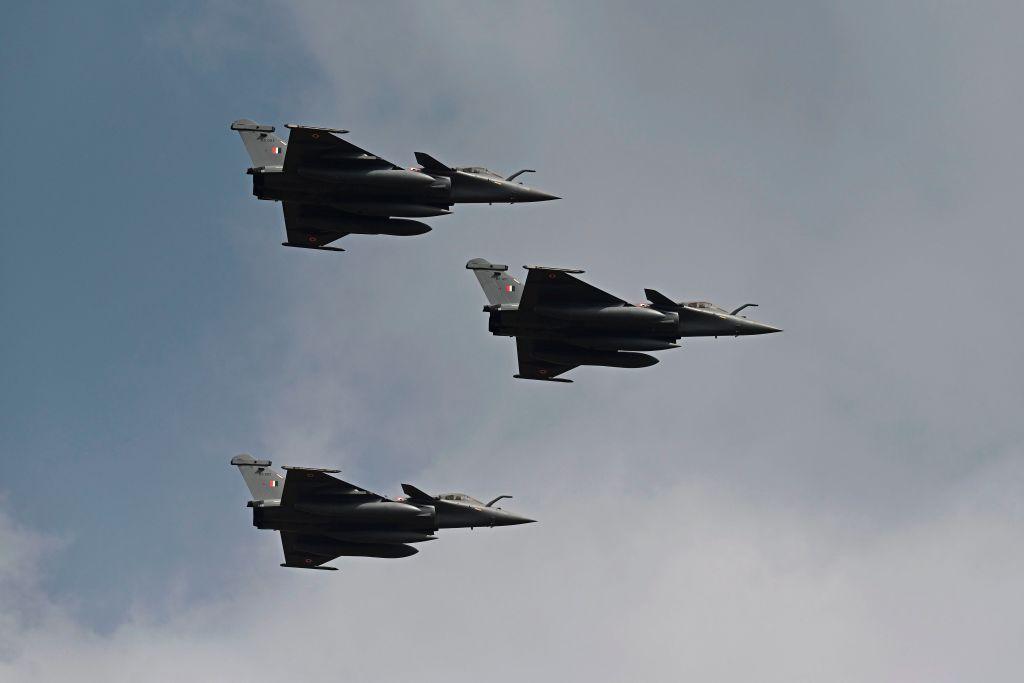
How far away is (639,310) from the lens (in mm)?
89250

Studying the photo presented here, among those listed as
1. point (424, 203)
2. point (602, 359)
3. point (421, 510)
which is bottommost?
point (421, 510)

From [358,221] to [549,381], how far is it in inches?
493

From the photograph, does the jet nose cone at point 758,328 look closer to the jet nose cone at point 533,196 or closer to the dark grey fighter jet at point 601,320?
the dark grey fighter jet at point 601,320

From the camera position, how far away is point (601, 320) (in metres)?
89.1

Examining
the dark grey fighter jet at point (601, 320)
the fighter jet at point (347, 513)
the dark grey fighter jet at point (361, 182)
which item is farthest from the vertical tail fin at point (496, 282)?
the fighter jet at point (347, 513)

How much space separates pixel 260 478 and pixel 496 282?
14.9 metres

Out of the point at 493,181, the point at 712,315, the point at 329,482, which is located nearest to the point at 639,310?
the point at 712,315

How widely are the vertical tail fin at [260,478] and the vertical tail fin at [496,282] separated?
532 inches

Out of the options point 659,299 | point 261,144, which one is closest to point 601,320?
point 659,299

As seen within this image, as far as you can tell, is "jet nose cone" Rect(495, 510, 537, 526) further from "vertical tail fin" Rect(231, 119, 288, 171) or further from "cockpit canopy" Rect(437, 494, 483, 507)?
"vertical tail fin" Rect(231, 119, 288, 171)

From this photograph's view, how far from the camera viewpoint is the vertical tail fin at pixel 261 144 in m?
90.6

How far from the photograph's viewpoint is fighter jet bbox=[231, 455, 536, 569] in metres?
88.3

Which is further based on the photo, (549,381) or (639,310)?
(549,381)

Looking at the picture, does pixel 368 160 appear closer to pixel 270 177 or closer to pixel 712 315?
pixel 270 177
